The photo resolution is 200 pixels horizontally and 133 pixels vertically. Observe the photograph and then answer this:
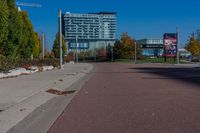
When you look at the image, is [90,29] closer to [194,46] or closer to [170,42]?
[194,46]

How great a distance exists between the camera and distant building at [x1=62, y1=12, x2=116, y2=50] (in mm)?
149375

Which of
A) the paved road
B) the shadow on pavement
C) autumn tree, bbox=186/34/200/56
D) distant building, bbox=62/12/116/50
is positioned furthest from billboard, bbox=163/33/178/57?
the paved road

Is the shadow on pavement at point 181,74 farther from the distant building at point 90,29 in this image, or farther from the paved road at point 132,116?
the distant building at point 90,29

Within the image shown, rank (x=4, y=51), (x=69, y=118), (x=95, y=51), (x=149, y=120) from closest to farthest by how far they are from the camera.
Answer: (x=149, y=120) < (x=69, y=118) < (x=4, y=51) < (x=95, y=51)

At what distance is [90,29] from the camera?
6388 inches

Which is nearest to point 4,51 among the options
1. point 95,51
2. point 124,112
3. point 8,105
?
point 8,105

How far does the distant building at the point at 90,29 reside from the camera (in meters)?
149

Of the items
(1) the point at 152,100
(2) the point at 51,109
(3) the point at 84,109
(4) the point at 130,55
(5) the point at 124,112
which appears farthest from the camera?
(4) the point at 130,55

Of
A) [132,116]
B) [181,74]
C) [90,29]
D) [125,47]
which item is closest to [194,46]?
[125,47]

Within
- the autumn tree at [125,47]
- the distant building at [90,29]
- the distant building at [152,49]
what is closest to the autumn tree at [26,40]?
the autumn tree at [125,47]

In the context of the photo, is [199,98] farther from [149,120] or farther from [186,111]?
[149,120]

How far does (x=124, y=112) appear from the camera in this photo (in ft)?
42.3

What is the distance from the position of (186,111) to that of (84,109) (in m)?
3.21

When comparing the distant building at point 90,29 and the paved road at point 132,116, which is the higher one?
the distant building at point 90,29
